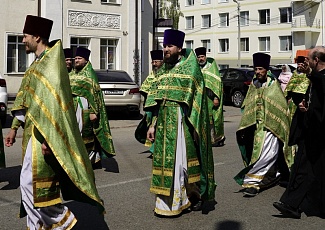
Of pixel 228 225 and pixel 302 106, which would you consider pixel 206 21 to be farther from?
pixel 228 225

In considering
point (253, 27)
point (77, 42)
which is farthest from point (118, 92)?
point (253, 27)

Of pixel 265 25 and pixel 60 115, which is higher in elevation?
pixel 265 25

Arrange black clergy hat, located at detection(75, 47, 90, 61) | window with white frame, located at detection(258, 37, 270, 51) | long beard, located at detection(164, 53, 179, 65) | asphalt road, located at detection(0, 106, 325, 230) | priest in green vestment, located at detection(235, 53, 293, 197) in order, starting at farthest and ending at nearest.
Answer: window with white frame, located at detection(258, 37, 270, 51) < black clergy hat, located at detection(75, 47, 90, 61) < priest in green vestment, located at detection(235, 53, 293, 197) < long beard, located at detection(164, 53, 179, 65) < asphalt road, located at detection(0, 106, 325, 230)

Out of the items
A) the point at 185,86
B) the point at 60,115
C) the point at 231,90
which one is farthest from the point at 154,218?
the point at 231,90

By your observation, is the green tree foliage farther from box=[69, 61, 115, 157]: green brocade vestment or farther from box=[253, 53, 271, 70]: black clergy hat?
box=[253, 53, 271, 70]: black clergy hat

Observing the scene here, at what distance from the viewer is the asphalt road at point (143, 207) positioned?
600cm

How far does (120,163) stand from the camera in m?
9.98

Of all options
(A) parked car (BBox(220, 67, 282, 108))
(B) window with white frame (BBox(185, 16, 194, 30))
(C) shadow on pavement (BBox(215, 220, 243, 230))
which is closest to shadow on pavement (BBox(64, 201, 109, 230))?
(C) shadow on pavement (BBox(215, 220, 243, 230))

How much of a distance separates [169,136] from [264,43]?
48359mm

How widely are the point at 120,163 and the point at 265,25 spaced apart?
147 ft

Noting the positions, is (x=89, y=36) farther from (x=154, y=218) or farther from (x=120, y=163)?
(x=154, y=218)

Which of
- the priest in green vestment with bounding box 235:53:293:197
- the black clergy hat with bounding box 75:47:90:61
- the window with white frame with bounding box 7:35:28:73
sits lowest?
the priest in green vestment with bounding box 235:53:293:197

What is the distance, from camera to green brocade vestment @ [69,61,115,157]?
8.73m

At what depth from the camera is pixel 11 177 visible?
854 cm
